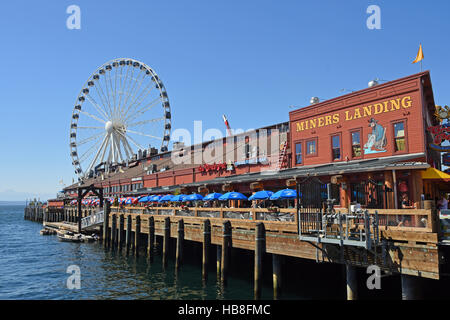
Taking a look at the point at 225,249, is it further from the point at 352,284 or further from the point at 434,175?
the point at 434,175

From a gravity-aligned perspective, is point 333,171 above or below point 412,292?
above

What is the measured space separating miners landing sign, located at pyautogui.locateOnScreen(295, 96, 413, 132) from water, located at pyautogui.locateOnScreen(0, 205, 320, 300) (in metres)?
11.9

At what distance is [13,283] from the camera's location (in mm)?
26719

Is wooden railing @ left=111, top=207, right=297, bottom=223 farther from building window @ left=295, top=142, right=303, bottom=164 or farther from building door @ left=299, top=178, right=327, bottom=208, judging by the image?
building window @ left=295, top=142, right=303, bottom=164

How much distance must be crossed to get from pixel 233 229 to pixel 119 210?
74.2ft

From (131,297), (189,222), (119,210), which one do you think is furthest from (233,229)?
(119,210)

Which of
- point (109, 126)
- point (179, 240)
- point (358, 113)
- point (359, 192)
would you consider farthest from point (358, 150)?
point (109, 126)

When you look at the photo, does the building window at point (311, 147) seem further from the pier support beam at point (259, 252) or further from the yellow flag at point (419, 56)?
the pier support beam at point (259, 252)

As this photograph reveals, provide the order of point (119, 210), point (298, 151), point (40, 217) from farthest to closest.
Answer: point (40, 217), point (119, 210), point (298, 151)

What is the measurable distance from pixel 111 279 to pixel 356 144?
20.1 metres

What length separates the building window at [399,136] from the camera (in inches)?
935

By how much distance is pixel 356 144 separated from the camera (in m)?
26.4

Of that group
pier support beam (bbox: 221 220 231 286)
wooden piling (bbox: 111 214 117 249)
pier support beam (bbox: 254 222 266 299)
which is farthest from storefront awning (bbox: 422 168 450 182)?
wooden piling (bbox: 111 214 117 249)
